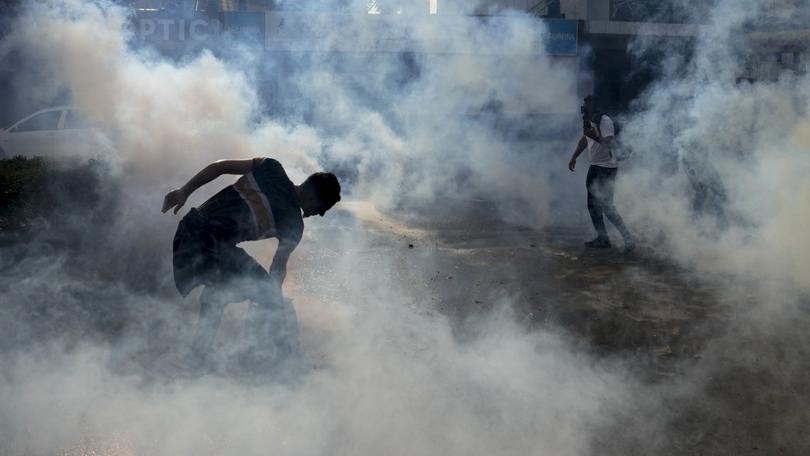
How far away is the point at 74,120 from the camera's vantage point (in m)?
10.3

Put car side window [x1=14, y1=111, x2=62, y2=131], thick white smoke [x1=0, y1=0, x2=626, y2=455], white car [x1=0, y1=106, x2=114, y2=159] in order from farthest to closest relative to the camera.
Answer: car side window [x1=14, y1=111, x2=62, y2=131]
white car [x1=0, y1=106, x2=114, y2=159]
thick white smoke [x1=0, y1=0, x2=626, y2=455]

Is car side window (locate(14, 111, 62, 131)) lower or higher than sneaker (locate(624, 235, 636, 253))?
higher

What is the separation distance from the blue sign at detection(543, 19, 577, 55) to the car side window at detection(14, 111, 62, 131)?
982cm

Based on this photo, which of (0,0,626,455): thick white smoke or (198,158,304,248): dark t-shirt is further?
(198,158,304,248): dark t-shirt

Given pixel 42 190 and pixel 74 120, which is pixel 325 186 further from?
pixel 74 120

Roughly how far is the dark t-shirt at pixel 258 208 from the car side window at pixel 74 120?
301 inches

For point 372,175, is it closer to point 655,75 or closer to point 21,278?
point 655,75

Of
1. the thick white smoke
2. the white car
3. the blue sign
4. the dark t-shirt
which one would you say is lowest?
the thick white smoke

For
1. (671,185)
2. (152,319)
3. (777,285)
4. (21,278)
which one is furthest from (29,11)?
(777,285)

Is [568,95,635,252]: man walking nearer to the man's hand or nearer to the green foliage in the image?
the man's hand

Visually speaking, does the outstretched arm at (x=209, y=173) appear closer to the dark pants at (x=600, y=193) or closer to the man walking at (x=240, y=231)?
the man walking at (x=240, y=231)

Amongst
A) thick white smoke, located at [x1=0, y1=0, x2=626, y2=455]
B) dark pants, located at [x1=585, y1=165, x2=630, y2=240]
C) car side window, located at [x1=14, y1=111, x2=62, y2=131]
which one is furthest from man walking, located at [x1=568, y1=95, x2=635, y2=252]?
car side window, located at [x1=14, y1=111, x2=62, y2=131]

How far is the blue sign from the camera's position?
15.1m

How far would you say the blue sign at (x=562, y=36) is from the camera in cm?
1509
